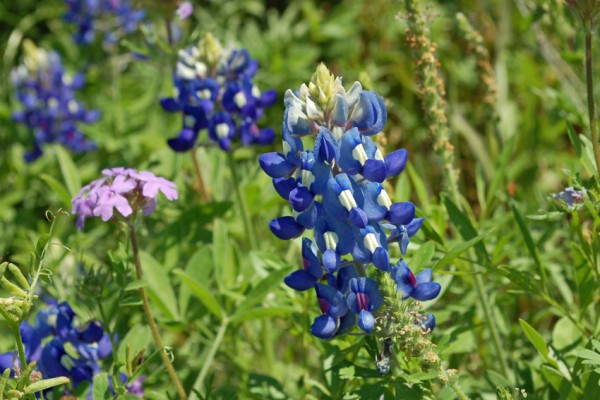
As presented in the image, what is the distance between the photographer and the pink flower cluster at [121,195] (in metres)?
2.11

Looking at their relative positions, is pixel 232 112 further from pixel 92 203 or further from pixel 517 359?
pixel 517 359

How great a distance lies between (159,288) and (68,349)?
40 cm

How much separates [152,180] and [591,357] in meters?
1.16

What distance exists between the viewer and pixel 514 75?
4738 millimetres

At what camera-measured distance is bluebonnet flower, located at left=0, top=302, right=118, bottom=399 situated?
231cm

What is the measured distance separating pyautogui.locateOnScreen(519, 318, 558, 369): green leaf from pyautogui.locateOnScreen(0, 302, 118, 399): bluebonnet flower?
3.68ft

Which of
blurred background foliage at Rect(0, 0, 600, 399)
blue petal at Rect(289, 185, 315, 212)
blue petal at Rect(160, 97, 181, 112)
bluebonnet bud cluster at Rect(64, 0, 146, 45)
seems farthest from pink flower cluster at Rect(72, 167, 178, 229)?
bluebonnet bud cluster at Rect(64, 0, 146, 45)

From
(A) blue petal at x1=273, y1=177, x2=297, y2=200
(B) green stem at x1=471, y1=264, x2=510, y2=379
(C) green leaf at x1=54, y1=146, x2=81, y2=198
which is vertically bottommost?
(B) green stem at x1=471, y1=264, x2=510, y2=379

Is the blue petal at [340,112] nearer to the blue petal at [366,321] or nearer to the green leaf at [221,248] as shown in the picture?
the blue petal at [366,321]

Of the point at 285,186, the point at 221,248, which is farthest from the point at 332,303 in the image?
the point at 221,248

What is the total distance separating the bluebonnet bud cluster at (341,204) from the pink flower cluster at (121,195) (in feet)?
1.48

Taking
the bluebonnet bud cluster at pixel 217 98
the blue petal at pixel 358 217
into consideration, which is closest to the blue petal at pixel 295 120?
the blue petal at pixel 358 217

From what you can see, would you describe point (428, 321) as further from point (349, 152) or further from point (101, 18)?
point (101, 18)

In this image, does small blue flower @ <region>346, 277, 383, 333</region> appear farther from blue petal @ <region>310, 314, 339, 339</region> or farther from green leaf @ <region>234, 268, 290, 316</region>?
green leaf @ <region>234, 268, 290, 316</region>
